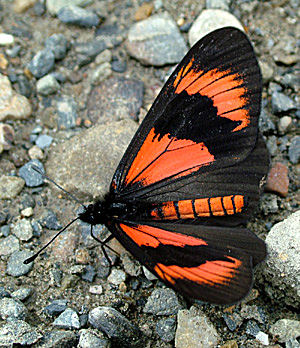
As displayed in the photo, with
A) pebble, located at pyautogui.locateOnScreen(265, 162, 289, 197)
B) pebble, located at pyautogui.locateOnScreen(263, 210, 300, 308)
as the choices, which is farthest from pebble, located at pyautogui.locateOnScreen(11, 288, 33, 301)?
pebble, located at pyautogui.locateOnScreen(265, 162, 289, 197)

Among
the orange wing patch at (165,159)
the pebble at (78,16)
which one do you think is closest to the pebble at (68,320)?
the orange wing patch at (165,159)

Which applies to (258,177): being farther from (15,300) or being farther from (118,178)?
(15,300)

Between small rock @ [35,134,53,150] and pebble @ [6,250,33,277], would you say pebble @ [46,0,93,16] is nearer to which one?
small rock @ [35,134,53,150]

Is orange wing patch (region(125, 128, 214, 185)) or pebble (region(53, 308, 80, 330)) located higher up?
orange wing patch (region(125, 128, 214, 185))

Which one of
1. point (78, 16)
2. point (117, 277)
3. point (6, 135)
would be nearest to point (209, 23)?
point (78, 16)

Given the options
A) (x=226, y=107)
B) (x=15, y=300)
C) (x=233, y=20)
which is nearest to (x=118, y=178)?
(x=226, y=107)

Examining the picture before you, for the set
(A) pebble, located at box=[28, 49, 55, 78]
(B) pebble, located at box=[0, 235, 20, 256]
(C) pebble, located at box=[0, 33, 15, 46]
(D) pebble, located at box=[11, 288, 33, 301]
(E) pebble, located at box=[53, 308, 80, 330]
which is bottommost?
(E) pebble, located at box=[53, 308, 80, 330]
